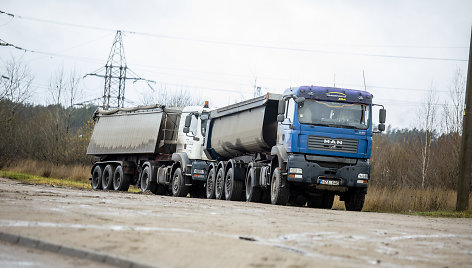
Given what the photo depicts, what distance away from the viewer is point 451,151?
33.5 metres

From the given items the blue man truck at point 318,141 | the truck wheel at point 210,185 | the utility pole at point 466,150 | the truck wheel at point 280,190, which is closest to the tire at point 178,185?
the truck wheel at point 210,185

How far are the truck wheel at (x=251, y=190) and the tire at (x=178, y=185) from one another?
16.0 ft

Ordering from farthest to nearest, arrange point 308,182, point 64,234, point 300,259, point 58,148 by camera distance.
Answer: point 58,148 → point 308,182 → point 64,234 → point 300,259

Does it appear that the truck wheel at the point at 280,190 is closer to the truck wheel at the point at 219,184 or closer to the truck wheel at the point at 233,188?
the truck wheel at the point at 233,188

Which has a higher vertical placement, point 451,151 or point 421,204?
point 451,151

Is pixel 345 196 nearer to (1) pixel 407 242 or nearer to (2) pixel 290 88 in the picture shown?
(2) pixel 290 88

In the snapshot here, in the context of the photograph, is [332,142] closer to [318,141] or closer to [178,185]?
[318,141]

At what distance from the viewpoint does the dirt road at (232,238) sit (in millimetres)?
7562

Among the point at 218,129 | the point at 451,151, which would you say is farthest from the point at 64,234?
the point at 451,151

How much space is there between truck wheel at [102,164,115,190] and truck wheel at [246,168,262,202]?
503 inches

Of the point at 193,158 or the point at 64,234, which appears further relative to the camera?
the point at 193,158

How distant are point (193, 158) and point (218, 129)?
77.9 inches

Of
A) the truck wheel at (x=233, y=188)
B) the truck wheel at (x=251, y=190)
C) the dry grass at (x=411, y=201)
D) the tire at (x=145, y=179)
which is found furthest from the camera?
the tire at (x=145, y=179)

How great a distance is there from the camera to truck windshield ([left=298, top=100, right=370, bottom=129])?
21.0 metres
